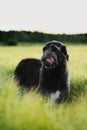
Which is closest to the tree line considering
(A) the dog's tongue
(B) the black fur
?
(B) the black fur

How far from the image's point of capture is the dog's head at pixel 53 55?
718 cm

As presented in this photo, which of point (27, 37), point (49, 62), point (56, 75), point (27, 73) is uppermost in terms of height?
point (49, 62)

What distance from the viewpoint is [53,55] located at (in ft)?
23.8

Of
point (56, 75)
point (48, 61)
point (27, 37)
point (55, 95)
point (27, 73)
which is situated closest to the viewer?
point (48, 61)

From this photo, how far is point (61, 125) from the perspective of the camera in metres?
4.44

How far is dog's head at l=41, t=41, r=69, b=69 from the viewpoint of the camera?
7176 mm

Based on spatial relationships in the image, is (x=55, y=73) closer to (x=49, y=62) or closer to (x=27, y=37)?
(x=49, y=62)

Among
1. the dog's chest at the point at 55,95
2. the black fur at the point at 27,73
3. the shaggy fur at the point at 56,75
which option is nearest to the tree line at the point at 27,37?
the black fur at the point at 27,73

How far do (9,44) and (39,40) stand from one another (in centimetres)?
295

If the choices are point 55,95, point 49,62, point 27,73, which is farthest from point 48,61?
point 27,73

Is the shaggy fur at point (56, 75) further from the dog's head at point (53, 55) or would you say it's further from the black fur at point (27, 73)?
the black fur at point (27, 73)

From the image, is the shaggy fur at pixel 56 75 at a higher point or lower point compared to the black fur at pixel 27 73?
higher

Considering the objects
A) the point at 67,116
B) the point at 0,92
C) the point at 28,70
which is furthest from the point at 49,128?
the point at 28,70

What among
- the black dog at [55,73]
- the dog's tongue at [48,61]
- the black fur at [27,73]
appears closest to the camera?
the dog's tongue at [48,61]
